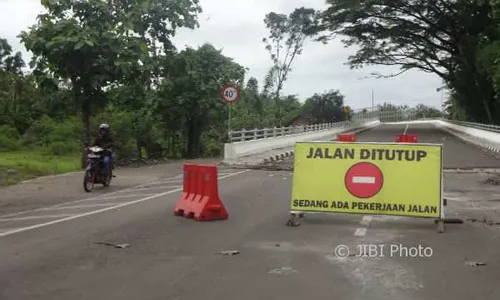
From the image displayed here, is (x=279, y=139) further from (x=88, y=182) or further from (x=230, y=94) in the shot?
(x=88, y=182)

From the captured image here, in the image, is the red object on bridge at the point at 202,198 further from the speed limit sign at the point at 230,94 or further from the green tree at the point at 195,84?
the green tree at the point at 195,84

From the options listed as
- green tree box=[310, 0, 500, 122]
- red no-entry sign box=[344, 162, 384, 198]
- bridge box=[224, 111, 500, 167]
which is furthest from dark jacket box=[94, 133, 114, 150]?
green tree box=[310, 0, 500, 122]

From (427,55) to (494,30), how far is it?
587 inches

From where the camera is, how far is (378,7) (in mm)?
51406

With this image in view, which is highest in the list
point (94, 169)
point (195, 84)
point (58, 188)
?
point (195, 84)

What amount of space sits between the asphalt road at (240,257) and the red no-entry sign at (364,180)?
53 cm

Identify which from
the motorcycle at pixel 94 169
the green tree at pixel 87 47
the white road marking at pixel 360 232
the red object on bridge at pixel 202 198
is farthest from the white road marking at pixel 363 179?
the green tree at pixel 87 47

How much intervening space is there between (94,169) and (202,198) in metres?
5.43

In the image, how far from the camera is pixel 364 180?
9.76 meters

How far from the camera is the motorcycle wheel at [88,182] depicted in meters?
14.7

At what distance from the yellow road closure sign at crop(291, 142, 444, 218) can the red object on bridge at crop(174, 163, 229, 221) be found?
1.33 m

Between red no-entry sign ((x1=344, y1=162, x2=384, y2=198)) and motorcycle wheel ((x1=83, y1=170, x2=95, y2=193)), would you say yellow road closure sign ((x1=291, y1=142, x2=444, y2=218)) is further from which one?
motorcycle wheel ((x1=83, y1=170, x2=95, y2=193))

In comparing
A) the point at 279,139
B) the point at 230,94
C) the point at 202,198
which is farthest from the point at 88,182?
the point at 279,139

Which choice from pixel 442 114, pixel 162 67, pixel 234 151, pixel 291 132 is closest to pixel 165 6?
pixel 162 67
